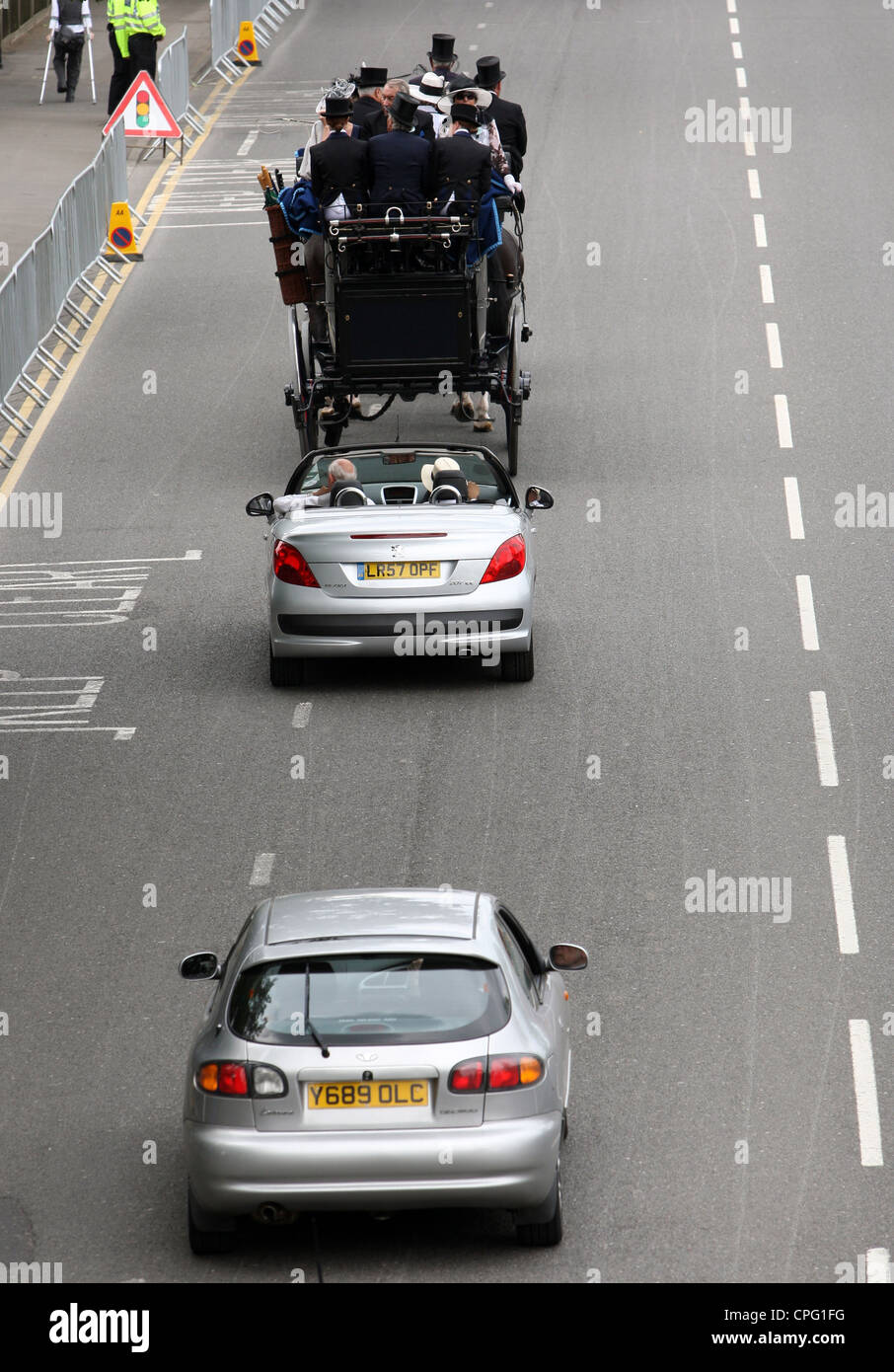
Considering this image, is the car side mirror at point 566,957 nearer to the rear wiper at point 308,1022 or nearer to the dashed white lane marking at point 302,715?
the rear wiper at point 308,1022

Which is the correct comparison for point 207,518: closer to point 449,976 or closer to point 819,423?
point 819,423

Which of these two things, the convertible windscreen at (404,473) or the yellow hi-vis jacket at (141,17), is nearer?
the convertible windscreen at (404,473)

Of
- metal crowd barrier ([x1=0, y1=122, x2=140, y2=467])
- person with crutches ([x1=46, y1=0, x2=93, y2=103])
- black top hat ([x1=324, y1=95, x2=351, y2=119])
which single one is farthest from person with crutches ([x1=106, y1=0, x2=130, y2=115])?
black top hat ([x1=324, y1=95, x2=351, y2=119])

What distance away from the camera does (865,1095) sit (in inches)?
386

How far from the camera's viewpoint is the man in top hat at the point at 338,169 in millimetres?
19328

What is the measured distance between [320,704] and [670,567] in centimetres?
432

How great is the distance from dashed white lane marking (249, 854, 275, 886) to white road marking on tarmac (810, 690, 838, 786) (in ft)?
11.7

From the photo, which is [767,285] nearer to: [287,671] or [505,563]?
[505,563]

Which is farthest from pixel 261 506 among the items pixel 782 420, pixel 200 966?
pixel 782 420

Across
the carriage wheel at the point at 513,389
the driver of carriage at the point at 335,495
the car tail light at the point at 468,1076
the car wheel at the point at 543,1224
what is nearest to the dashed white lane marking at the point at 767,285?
the carriage wheel at the point at 513,389

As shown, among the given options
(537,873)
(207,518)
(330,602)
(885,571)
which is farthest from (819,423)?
(537,873)

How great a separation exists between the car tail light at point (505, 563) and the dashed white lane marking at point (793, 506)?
4.76 m

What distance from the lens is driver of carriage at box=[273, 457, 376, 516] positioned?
53.3 feet

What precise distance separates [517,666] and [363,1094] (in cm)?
830
